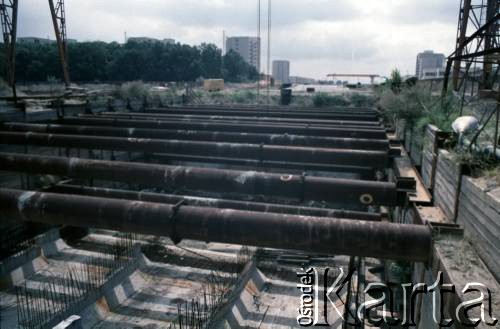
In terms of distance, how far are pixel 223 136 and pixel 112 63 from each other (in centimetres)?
5918

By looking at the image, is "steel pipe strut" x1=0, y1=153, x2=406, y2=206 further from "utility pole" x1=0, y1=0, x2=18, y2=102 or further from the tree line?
the tree line

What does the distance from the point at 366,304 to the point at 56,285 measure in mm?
9891

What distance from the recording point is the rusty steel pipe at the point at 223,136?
1331 cm

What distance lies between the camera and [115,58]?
66.5 metres

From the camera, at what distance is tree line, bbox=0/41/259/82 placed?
64750 millimetres

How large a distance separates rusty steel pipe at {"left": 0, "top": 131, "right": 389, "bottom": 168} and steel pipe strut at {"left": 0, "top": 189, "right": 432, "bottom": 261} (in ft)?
17.3

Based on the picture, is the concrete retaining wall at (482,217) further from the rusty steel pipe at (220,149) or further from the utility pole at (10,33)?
the utility pole at (10,33)

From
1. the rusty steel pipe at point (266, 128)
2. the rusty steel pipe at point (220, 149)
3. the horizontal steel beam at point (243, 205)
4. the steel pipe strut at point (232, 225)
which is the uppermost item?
the rusty steel pipe at point (266, 128)

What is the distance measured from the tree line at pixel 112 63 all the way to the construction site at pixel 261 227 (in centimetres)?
4977

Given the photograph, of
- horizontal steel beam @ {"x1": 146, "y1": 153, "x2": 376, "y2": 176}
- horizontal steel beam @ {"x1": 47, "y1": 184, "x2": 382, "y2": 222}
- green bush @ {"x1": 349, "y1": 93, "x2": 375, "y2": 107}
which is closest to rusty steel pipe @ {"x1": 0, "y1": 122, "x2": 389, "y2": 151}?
horizontal steel beam @ {"x1": 146, "y1": 153, "x2": 376, "y2": 176}

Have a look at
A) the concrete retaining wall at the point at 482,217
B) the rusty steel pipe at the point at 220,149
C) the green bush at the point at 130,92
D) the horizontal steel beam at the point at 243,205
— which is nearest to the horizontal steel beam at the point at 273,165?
the rusty steel pipe at the point at 220,149

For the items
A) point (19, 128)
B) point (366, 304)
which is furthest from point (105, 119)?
point (366, 304)

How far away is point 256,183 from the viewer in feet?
29.2

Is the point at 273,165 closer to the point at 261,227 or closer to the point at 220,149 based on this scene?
the point at 220,149
